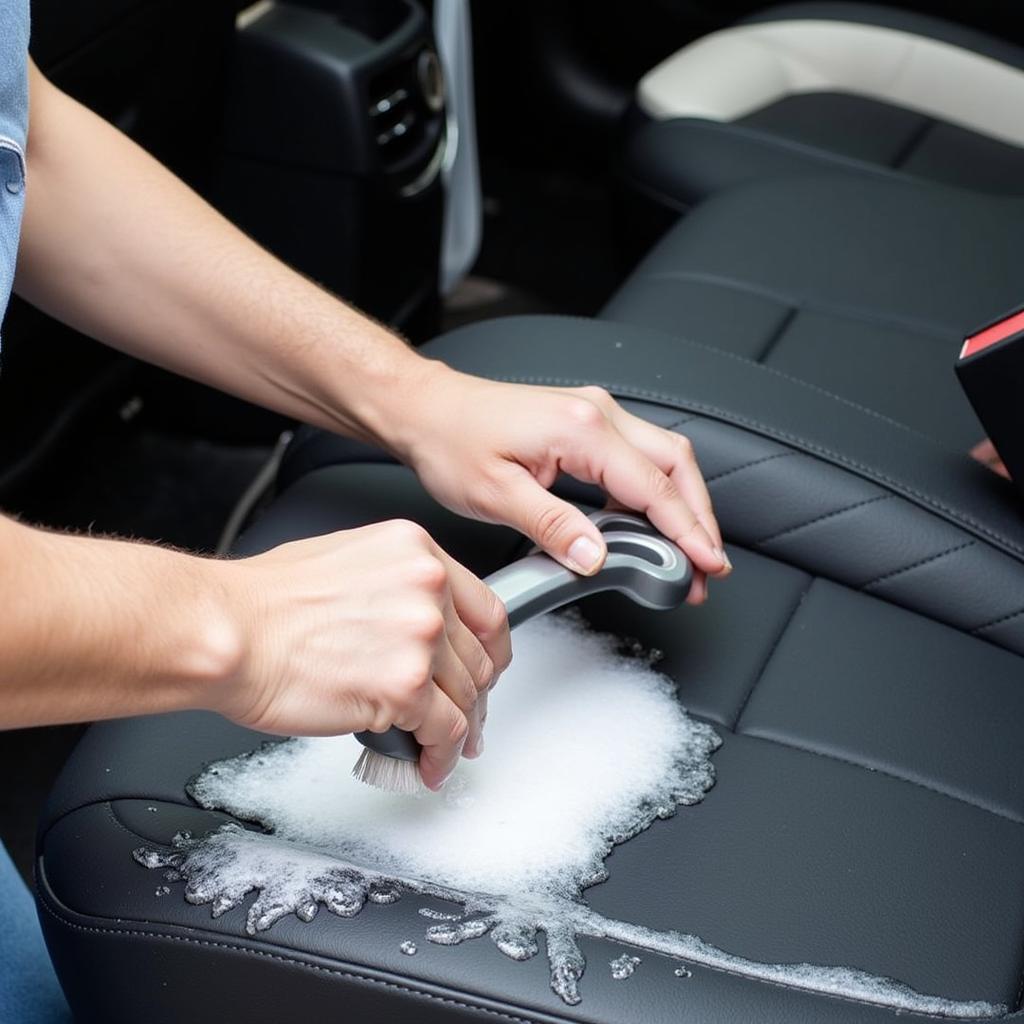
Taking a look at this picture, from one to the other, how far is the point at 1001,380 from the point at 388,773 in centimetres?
44

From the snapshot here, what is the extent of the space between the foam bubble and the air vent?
82cm

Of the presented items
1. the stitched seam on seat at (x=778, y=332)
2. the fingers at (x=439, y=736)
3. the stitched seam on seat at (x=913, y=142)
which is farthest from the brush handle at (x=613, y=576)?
the stitched seam on seat at (x=913, y=142)

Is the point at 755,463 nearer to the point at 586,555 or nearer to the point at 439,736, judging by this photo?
the point at 586,555

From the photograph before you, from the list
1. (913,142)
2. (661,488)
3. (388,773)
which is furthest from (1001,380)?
(913,142)

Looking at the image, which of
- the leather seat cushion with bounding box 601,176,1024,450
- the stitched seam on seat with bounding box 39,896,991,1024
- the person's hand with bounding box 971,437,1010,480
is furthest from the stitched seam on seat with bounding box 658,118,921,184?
the stitched seam on seat with bounding box 39,896,991,1024

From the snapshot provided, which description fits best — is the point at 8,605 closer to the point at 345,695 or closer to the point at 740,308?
the point at 345,695

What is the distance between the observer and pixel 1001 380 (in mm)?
841

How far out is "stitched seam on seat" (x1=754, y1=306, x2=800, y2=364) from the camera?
110 centimetres

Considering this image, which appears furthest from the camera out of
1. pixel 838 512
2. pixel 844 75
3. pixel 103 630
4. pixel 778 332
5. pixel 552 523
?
pixel 844 75

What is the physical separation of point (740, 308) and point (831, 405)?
0.24m

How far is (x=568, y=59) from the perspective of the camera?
2254mm

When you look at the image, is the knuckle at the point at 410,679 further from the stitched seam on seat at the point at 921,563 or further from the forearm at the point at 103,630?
the stitched seam on seat at the point at 921,563

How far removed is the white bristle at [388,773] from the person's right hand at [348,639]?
27 mm

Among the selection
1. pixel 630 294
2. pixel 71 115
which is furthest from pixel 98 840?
pixel 630 294
